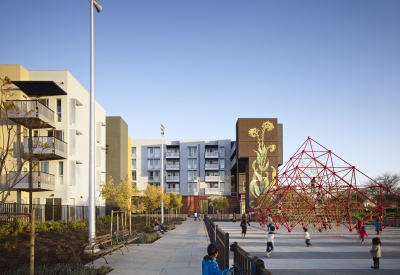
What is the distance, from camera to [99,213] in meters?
49.3

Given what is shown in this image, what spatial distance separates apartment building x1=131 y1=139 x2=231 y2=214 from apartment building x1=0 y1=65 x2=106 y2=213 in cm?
5375

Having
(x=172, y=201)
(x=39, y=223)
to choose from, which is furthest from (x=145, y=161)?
(x=39, y=223)

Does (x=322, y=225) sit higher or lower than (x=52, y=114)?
lower

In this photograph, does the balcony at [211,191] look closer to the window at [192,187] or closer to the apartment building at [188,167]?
the apartment building at [188,167]

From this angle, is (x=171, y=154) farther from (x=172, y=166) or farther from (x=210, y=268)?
(x=210, y=268)

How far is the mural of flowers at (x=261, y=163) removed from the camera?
2928 inches

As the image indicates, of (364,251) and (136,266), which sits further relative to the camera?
(364,251)

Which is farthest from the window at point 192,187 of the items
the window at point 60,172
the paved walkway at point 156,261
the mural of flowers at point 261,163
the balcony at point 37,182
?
the paved walkway at point 156,261

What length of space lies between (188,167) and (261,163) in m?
25.0

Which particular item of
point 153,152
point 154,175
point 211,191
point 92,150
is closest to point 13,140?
point 92,150

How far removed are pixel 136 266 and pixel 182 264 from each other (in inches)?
61.6

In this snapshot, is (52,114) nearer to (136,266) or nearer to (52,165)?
(52,165)

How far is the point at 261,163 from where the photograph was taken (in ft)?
248

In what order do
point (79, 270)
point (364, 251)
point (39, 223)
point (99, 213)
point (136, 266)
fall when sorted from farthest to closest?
1. point (99, 213)
2. point (39, 223)
3. point (364, 251)
4. point (136, 266)
5. point (79, 270)
